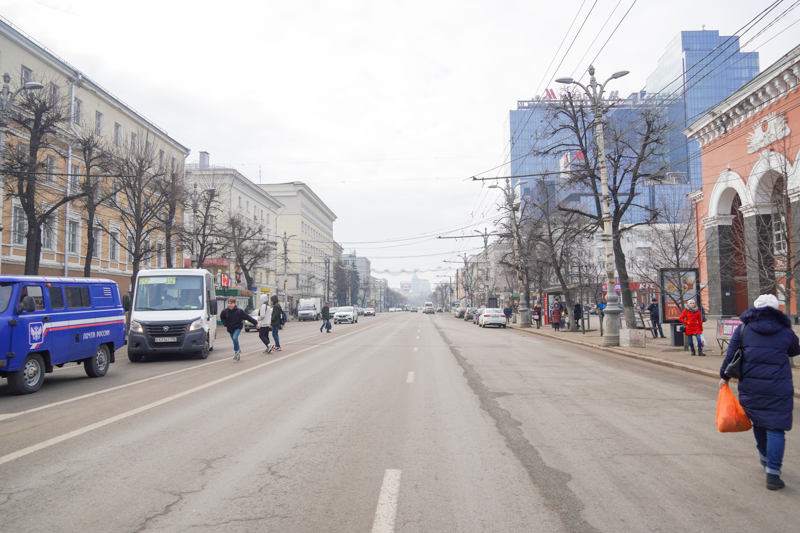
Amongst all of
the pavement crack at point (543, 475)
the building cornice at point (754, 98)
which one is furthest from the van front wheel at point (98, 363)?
the building cornice at point (754, 98)

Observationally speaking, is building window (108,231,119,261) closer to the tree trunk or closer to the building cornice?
the tree trunk

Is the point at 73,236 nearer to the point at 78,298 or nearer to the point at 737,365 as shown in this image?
the point at 78,298

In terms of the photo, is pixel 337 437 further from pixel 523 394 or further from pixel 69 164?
pixel 69 164

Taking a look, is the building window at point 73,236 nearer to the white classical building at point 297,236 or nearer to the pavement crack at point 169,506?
the pavement crack at point 169,506

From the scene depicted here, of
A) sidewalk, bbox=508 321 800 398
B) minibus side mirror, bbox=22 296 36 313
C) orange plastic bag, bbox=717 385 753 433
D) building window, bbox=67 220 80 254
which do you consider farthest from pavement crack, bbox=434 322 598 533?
building window, bbox=67 220 80 254

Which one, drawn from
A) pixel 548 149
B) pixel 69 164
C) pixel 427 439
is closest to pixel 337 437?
pixel 427 439

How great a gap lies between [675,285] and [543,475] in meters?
16.7

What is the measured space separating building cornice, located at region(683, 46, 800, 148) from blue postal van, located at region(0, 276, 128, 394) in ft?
86.0

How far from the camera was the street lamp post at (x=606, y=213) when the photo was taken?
19484 millimetres

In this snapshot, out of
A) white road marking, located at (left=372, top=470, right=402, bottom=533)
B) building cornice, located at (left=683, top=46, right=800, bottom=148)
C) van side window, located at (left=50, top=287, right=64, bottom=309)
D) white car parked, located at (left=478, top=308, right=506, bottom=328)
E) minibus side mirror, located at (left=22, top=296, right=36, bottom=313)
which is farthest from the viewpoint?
white car parked, located at (left=478, top=308, right=506, bottom=328)

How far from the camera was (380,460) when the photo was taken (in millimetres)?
5500

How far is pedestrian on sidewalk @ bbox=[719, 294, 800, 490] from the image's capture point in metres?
4.75

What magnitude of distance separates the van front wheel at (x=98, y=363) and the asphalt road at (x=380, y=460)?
1.37m

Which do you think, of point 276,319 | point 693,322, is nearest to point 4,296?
point 276,319
